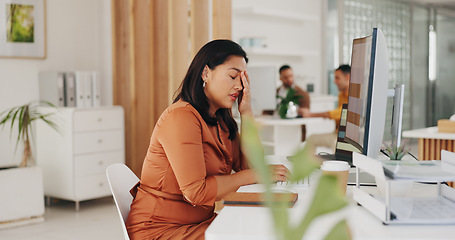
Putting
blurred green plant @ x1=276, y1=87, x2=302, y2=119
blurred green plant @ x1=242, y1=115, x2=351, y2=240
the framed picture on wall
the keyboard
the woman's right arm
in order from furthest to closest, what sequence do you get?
blurred green plant @ x1=276, y1=87, x2=302, y2=119 < the framed picture on wall < the woman's right arm < the keyboard < blurred green plant @ x1=242, y1=115, x2=351, y2=240

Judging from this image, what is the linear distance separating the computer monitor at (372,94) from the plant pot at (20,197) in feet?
10.8

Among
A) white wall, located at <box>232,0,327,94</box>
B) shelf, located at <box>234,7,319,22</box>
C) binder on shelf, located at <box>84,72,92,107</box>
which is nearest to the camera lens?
binder on shelf, located at <box>84,72,92,107</box>

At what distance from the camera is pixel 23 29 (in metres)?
5.08

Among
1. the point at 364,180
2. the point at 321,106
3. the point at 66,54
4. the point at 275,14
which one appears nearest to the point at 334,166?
the point at 364,180

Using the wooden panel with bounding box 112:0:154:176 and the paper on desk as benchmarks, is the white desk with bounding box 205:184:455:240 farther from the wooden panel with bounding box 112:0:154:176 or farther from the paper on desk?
the wooden panel with bounding box 112:0:154:176

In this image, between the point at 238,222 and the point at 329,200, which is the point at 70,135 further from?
the point at 329,200

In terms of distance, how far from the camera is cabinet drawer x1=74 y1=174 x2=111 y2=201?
4.84 metres

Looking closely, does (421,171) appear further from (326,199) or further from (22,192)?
(22,192)

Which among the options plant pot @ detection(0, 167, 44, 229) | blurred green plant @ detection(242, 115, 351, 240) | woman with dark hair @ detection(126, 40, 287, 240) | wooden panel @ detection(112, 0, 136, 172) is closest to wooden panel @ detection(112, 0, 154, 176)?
wooden panel @ detection(112, 0, 136, 172)

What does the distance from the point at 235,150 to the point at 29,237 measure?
7.83ft

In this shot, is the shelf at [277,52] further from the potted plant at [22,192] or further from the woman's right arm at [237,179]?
the woman's right arm at [237,179]

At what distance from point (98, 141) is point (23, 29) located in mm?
1285

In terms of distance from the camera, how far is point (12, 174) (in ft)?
14.3

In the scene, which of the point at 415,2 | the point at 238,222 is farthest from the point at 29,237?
the point at 415,2
